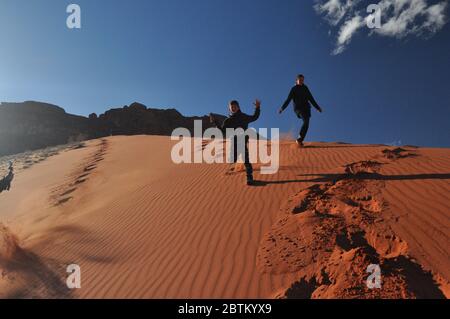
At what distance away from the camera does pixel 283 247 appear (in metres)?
5.21

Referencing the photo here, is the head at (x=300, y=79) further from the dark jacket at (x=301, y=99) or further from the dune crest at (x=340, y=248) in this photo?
the dune crest at (x=340, y=248)

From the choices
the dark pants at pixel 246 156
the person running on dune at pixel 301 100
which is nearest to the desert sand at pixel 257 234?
the dark pants at pixel 246 156

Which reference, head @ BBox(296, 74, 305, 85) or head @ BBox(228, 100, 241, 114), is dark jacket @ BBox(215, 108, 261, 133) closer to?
head @ BBox(228, 100, 241, 114)

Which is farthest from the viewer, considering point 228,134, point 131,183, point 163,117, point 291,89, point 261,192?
point 163,117

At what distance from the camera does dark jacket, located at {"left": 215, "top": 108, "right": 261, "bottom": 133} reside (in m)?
7.97

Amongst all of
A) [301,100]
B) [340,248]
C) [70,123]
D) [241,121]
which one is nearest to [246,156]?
[241,121]

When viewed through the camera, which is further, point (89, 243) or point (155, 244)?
point (89, 243)

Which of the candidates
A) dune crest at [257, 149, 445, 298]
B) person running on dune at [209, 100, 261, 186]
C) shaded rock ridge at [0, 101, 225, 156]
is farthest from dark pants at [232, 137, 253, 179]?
shaded rock ridge at [0, 101, 225, 156]

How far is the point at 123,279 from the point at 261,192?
10.2 ft

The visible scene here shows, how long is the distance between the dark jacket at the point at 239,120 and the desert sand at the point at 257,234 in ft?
3.80

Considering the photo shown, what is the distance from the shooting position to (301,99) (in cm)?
950

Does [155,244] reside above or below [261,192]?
below
